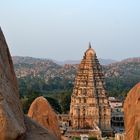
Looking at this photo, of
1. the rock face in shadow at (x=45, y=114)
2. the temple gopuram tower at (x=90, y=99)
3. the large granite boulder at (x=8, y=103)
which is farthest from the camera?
Result: the temple gopuram tower at (x=90, y=99)

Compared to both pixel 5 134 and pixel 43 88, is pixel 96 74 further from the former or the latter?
pixel 43 88

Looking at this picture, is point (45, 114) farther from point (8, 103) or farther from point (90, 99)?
point (90, 99)

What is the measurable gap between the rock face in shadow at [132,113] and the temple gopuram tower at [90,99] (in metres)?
35.4

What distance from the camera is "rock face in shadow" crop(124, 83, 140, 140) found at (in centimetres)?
438

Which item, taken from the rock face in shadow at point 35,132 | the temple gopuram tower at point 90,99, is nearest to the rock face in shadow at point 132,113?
the rock face in shadow at point 35,132

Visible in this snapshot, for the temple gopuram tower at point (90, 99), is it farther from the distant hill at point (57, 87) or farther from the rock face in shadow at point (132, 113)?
the rock face in shadow at point (132, 113)

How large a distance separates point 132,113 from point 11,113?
5.87ft

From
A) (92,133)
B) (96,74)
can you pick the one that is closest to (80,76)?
(96,74)

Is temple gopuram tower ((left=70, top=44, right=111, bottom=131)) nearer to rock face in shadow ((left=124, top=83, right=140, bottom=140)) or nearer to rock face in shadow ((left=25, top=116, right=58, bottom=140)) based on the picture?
rock face in shadow ((left=124, top=83, right=140, bottom=140))

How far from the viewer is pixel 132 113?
4.58 metres

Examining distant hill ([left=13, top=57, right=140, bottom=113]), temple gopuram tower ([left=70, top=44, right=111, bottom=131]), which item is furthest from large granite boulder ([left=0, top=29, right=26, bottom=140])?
temple gopuram tower ([left=70, top=44, right=111, bottom=131])

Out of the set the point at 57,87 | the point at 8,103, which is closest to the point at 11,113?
Result: the point at 8,103

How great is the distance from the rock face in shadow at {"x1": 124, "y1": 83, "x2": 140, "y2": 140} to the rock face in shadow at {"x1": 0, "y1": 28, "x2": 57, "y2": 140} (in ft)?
3.67

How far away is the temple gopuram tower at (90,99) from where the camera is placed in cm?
4047
